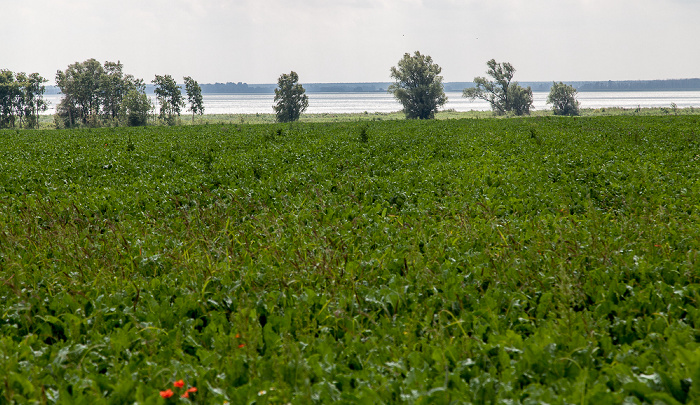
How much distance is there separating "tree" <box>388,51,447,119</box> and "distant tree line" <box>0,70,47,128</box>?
72740 mm

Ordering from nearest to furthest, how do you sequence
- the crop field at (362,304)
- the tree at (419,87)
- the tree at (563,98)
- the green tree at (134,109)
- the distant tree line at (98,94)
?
1. the crop field at (362,304)
2. the green tree at (134,109)
3. the tree at (419,87)
4. the distant tree line at (98,94)
5. the tree at (563,98)

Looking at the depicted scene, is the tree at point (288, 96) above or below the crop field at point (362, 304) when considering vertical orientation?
above

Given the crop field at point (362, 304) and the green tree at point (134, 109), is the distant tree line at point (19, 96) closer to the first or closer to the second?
the green tree at point (134, 109)

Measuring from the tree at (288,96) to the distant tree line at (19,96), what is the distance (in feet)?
159

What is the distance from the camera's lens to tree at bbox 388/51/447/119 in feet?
291

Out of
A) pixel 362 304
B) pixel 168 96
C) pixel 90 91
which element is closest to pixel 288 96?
pixel 168 96

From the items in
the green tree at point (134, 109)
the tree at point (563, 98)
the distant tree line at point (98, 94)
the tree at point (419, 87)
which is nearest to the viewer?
the green tree at point (134, 109)

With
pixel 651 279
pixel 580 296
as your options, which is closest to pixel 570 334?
pixel 580 296

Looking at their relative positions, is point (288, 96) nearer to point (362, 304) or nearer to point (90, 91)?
point (90, 91)

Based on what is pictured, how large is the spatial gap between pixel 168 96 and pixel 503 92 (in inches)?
2953

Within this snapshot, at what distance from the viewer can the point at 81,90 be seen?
98.1 metres

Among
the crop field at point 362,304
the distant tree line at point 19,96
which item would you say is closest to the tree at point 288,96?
the distant tree line at point 19,96

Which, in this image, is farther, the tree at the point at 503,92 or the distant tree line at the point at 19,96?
the tree at the point at 503,92

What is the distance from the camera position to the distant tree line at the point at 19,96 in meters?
93.9
